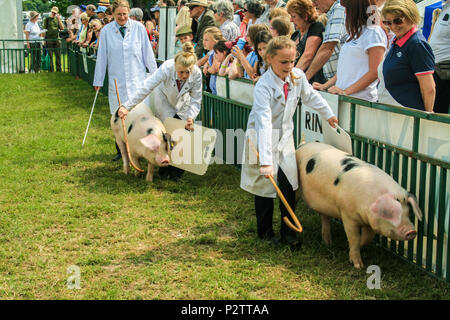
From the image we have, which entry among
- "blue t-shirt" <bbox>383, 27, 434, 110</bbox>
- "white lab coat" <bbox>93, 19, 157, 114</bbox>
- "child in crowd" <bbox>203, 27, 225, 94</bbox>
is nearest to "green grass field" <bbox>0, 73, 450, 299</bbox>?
"white lab coat" <bbox>93, 19, 157, 114</bbox>

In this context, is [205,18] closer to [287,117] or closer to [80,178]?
[80,178]

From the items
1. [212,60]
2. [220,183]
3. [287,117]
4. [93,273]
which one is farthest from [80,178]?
[287,117]

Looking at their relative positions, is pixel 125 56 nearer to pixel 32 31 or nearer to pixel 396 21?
pixel 396 21

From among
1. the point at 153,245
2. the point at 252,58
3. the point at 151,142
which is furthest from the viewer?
the point at 252,58

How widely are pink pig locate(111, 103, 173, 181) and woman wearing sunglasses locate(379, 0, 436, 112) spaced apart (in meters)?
2.74

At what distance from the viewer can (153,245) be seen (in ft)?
16.5

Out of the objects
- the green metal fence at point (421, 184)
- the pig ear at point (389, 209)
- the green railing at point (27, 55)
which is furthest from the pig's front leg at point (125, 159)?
the green railing at point (27, 55)

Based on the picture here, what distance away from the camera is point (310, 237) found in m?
5.02

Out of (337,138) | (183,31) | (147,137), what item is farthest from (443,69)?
(183,31)

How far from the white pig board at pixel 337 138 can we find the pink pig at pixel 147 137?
2.07 meters

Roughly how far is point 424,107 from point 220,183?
2.85m

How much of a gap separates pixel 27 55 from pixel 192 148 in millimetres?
15953

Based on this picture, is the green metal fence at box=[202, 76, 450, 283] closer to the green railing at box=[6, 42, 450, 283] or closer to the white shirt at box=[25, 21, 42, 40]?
the green railing at box=[6, 42, 450, 283]

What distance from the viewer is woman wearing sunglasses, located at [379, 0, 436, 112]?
174 inches
